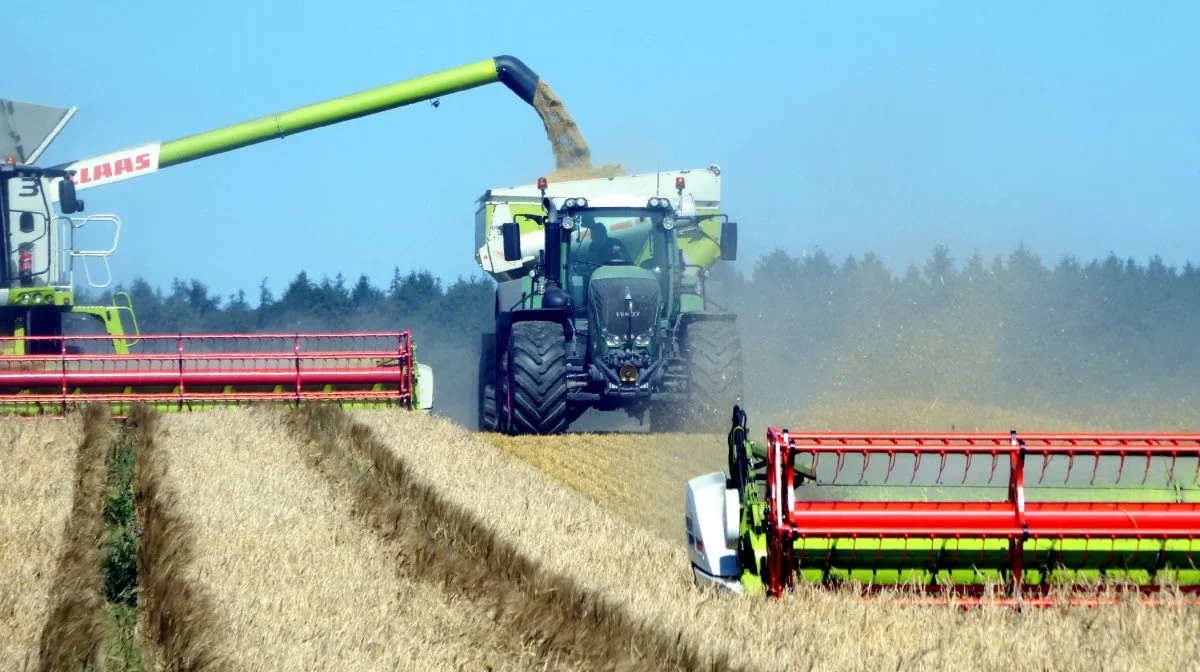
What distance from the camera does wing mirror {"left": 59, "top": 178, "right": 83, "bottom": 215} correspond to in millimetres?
16344

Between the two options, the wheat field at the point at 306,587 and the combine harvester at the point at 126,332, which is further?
the combine harvester at the point at 126,332

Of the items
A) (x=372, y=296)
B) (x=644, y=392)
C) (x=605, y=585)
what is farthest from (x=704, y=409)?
(x=372, y=296)

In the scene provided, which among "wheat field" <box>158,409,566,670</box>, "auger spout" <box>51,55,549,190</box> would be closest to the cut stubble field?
"wheat field" <box>158,409,566,670</box>

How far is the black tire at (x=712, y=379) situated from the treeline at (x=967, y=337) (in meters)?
4.53

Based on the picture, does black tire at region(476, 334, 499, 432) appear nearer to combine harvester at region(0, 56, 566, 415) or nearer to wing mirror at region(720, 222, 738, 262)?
combine harvester at region(0, 56, 566, 415)

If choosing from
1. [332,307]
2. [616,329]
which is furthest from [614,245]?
[332,307]

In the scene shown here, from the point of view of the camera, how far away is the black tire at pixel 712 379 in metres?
13.6

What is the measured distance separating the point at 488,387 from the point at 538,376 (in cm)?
230

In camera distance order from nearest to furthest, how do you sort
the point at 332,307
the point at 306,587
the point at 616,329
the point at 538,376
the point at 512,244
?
A: the point at 306,587
the point at 538,376
the point at 616,329
the point at 512,244
the point at 332,307

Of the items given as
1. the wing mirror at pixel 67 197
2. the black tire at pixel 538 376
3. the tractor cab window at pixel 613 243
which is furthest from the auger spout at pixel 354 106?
the black tire at pixel 538 376

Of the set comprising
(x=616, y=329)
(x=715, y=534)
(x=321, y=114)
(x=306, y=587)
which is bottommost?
(x=306, y=587)

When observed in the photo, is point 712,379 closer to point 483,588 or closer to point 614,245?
point 614,245

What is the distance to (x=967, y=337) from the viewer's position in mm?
23188

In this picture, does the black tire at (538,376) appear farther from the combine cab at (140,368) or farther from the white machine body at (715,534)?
the white machine body at (715,534)
